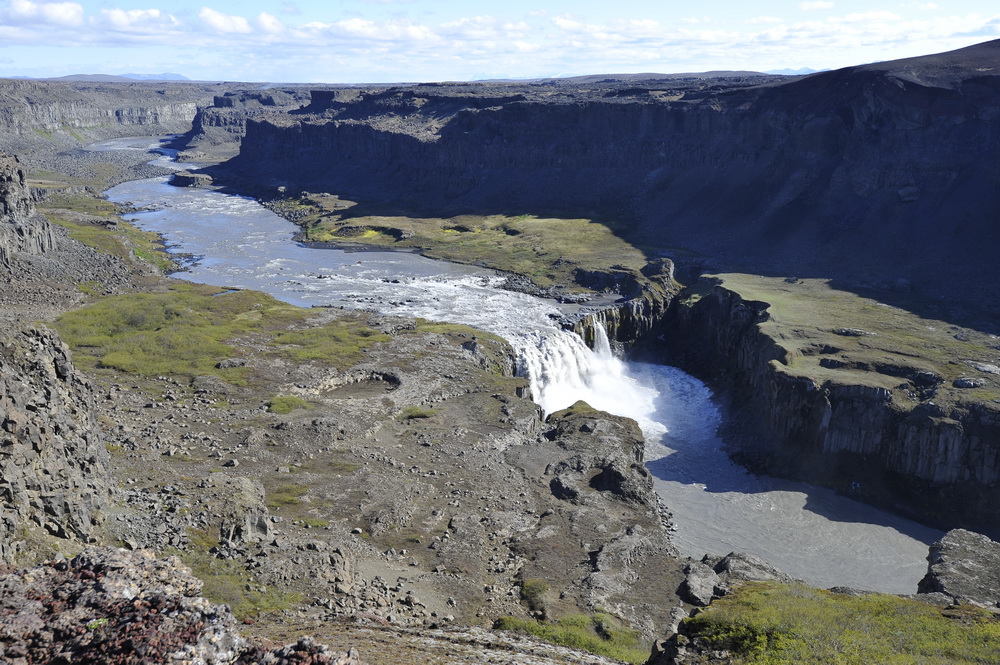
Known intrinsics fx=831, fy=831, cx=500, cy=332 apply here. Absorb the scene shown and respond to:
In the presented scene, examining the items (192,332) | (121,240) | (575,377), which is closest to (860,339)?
(575,377)

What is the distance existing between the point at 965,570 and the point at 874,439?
2210 centimetres

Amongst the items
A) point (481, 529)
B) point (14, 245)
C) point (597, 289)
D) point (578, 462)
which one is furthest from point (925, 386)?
point (14, 245)

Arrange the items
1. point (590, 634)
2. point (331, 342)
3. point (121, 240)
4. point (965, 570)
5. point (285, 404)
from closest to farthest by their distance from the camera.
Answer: point (590, 634) → point (965, 570) → point (285, 404) → point (331, 342) → point (121, 240)

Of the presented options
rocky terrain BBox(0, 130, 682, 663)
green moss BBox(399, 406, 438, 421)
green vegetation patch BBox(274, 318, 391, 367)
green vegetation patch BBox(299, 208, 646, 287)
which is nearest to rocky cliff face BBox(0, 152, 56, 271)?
rocky terrain BBox(0, 130, 682, 663)

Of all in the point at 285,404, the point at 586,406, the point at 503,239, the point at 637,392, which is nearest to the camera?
the point at 285,404

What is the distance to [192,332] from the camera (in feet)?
253

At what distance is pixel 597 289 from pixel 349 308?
32474mm

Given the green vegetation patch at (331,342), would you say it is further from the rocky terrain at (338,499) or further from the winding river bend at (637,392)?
the winding river bend at (637,392)

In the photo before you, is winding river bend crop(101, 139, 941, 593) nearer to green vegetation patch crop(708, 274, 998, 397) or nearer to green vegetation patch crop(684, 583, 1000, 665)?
green vegetation patch crop(708, 274, 998, 397)

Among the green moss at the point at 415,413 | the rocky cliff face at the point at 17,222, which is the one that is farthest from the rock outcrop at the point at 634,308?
the rocky cliff face at the point at 17,222

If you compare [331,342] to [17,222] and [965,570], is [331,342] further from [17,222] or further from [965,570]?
[965,570]

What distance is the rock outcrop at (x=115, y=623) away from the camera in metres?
19.9

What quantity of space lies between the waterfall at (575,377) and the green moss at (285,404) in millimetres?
23107

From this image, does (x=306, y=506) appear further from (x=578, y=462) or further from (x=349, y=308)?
(x=349, y=308)
